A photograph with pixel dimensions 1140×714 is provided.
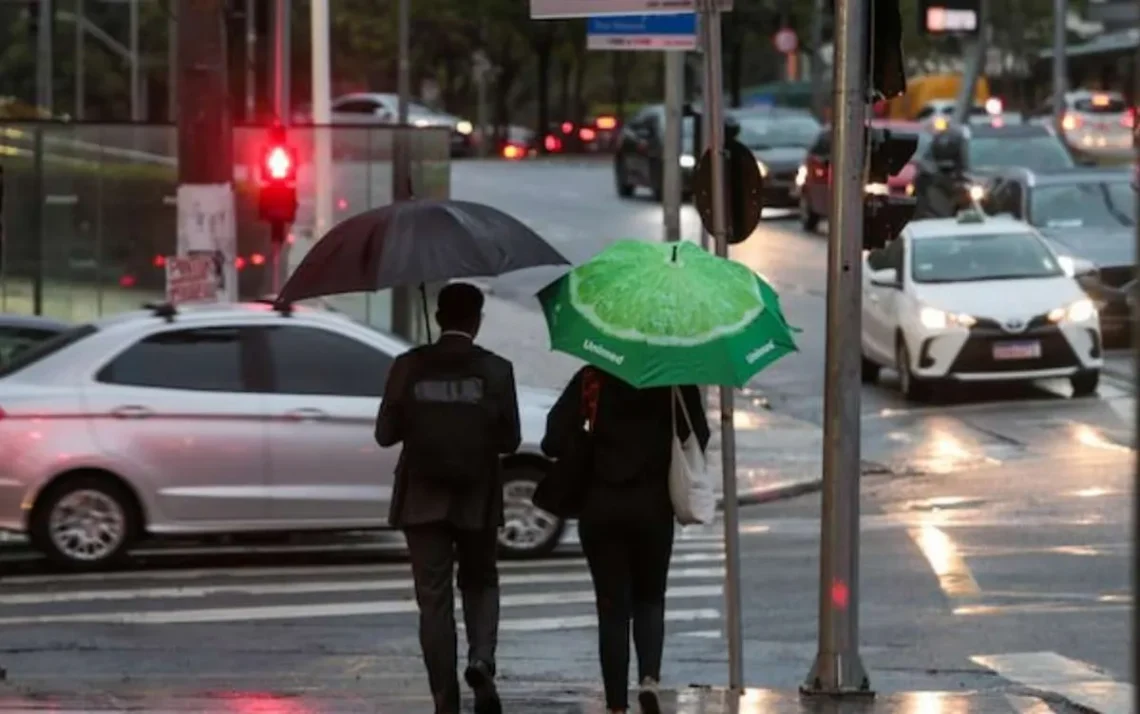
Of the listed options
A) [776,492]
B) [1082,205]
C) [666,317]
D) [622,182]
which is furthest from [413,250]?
[622,182]

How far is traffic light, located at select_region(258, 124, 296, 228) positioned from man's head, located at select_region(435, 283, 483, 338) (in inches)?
398

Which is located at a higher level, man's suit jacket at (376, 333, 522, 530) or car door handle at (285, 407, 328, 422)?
man's suit jacket at (376, 333, 522, 530)

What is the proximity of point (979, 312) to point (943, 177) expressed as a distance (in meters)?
11.9

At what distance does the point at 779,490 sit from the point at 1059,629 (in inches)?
247

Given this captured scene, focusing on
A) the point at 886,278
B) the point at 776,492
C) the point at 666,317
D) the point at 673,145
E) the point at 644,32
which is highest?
the point at 644,32

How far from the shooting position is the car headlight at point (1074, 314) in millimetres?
21516

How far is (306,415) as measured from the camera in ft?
46.1

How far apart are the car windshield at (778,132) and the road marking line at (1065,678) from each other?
2850 cm

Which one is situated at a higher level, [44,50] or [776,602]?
[44,50]

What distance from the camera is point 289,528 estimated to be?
14.1 metres

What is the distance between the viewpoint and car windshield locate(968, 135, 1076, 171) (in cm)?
3288

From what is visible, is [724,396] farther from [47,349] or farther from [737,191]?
[47,349]

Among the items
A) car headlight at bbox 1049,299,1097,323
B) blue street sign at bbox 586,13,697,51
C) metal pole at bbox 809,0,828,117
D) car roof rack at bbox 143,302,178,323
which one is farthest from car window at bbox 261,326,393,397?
metal pole at bbox 809,0,828,117

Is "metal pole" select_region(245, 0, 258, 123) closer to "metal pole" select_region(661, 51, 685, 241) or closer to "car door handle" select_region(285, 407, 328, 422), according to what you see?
"metal pole" select_region(661, 51, 685, 241)
